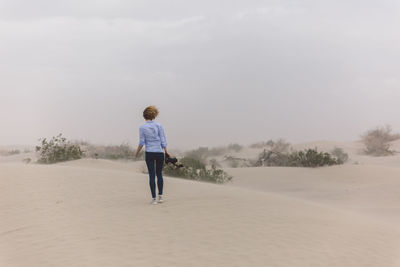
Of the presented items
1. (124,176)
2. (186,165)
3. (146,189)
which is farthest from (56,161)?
(146,189)

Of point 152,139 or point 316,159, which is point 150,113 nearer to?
point 152,139

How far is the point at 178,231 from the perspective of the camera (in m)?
7.45

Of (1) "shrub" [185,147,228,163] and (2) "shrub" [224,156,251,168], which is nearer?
(2) "shrub" [224,156,251,168]

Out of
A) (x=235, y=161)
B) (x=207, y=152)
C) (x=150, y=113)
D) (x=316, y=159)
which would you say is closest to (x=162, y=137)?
(x=150, y=113)

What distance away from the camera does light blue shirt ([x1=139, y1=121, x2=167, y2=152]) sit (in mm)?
9117

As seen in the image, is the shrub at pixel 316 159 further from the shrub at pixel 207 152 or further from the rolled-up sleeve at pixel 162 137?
the shrub at pixel 207 152

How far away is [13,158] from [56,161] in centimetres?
968

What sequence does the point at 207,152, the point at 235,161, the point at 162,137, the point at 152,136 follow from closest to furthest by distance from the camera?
1. the point at 152,136
2. the point at 162,137
3. the point at 235,161
4. the point at 207,152

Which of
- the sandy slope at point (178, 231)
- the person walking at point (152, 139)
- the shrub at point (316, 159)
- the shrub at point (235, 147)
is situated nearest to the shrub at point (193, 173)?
the shrub at point (316, 159)

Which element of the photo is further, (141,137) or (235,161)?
(235,161)

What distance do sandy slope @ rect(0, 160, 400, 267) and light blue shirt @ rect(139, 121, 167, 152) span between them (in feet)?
4.64

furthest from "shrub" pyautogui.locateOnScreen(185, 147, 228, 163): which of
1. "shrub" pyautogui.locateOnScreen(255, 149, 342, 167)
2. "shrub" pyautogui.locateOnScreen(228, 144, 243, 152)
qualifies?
"shrub" pyautogui.locateOnScreen(255, 149, 342, 167)

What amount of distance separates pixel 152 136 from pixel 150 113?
540 mm

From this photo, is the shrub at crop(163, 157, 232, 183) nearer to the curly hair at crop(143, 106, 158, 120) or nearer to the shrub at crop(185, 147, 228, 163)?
the curly hair at crop(143, 106, 158, 120)
